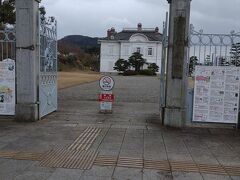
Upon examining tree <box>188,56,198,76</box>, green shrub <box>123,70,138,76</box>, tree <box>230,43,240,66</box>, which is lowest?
green shrub <box>123,70,138,76</box>

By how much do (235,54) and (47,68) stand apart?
222 inches

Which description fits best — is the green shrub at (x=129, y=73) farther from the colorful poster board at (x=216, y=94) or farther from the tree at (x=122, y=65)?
the colorful poster board at (x=216, y=94)

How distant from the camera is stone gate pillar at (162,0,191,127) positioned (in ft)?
35.0

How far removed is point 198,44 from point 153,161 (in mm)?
4570

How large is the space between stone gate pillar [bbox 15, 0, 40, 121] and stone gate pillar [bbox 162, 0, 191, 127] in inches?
146

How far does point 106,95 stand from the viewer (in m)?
14.0

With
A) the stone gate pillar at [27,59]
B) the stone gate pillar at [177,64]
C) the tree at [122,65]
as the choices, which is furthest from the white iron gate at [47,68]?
the tree at [122,65]

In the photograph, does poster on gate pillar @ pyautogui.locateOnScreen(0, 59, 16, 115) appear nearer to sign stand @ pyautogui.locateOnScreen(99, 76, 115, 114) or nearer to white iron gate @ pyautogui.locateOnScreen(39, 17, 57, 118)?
white iron gate @ pyautogui.locateOnScreen(39, 17, 57, 118)

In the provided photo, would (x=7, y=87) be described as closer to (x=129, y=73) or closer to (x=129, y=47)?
(x=129, y=73)

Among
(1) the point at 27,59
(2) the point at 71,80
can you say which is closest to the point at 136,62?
(2) the point at 71,80

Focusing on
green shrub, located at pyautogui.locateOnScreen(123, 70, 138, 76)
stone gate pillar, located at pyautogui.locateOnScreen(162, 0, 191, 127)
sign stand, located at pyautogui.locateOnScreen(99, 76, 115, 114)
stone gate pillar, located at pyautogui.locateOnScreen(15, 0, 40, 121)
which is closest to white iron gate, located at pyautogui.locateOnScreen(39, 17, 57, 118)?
stone gate pillar, located at pyautogui.locateOnScreen(15, 0, 40, 121)

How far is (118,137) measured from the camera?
30.9 ft

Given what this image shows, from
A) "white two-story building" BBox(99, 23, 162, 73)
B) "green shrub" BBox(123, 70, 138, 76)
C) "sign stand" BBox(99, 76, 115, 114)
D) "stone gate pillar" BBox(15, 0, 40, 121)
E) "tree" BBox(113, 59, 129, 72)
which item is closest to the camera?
"stone gate pillar" BBox(15, 0, 40, 121)

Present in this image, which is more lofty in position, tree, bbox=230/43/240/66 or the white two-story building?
the white two-story building
